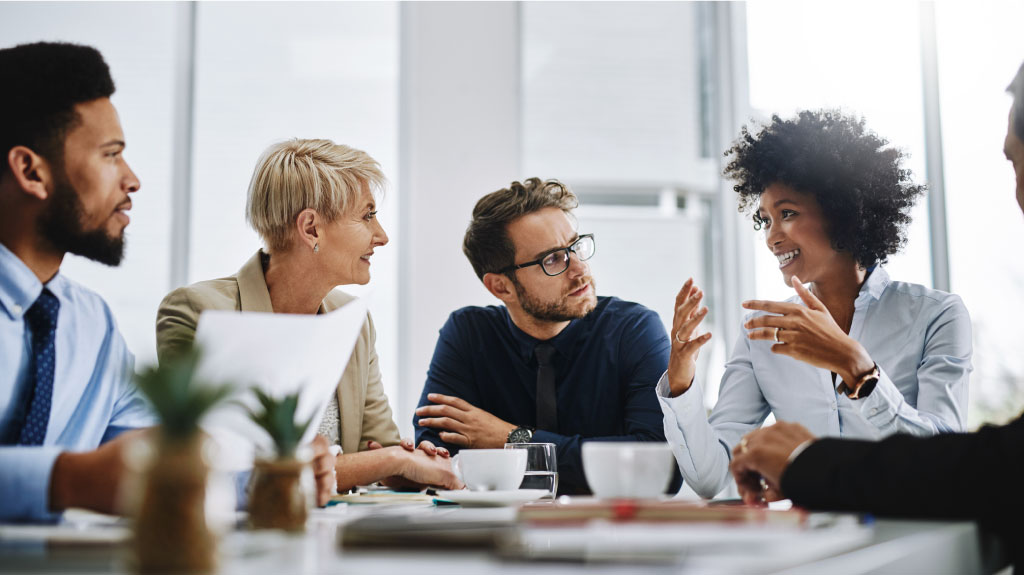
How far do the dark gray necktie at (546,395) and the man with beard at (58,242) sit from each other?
1.14 m

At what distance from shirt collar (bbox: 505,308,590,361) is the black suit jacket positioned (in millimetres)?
Answer: 1488

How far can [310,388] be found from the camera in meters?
1.07

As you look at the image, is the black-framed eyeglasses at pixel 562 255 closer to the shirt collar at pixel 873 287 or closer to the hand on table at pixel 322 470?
the shirt collar at pixel 873 287

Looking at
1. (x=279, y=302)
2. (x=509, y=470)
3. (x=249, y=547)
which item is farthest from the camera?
(x=279, y=302)

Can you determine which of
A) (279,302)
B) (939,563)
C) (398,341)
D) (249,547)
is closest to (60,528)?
(249,547)

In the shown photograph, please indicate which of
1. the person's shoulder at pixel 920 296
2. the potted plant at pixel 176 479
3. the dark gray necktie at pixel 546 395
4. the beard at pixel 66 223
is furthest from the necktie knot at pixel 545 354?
the potted plant at pixel 176 479

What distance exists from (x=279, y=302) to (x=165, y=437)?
5.85ft

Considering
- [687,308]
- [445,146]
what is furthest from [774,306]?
[445,146]

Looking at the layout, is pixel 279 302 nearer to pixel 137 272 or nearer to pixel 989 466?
pixel 137 272

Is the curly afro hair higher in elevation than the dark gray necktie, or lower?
higher

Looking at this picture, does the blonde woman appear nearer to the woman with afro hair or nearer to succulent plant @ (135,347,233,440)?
the woman with afro hair

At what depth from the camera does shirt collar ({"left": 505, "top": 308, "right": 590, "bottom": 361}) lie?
2.48m

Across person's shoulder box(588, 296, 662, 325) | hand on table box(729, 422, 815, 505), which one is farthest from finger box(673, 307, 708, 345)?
hand on table box(729, 422, 815, 505)

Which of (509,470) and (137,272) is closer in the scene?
(509,470)
